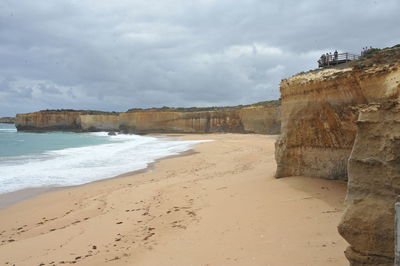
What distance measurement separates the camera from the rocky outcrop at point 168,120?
183ft

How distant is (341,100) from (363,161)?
4.47m

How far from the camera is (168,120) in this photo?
240 feet

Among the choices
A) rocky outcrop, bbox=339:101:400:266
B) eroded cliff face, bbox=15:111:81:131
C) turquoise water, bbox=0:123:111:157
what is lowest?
turquoise water, bbox=0:123:111:157

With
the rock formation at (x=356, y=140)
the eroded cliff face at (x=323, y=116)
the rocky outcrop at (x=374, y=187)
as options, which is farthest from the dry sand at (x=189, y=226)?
the rocky outcrop at (x=374, y=187)

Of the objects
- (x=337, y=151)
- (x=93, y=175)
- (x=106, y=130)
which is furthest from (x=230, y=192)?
(x=106, y=130)

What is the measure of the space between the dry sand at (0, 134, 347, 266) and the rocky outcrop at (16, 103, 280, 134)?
4320 centimetres

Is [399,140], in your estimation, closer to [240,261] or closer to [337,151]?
[240,261]

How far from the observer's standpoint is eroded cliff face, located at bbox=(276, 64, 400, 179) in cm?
704

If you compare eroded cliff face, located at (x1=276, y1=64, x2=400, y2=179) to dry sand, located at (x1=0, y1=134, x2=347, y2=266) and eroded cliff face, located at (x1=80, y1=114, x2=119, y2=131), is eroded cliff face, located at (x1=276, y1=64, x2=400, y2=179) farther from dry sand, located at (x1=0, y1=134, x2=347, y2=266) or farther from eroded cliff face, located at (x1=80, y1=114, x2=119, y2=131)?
eroded cliff face, located at (x1=80, y1=114, x2=119, y2=131)

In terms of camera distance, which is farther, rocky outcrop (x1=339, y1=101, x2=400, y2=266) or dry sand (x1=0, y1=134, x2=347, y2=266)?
dry sand (x1=0, y1=134, x2=347, y2=266)

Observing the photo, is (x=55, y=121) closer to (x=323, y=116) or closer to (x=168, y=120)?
(x=168, y=120)

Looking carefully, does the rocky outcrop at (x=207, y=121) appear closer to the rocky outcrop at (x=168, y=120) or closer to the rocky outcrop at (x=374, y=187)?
the rocky outcrop at (x=168, y=120)

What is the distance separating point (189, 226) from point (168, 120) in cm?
6617

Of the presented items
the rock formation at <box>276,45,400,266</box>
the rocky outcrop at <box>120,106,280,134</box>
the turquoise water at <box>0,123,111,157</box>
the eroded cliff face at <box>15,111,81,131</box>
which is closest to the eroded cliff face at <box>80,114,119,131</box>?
the eroded cliff face at <box>15,111,81,131</box>
